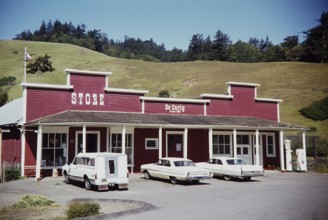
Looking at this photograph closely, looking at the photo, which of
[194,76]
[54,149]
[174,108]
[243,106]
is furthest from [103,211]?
[194,76]

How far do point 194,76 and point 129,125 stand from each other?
68.6 meters

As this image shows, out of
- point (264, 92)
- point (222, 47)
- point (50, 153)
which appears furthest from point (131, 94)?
point (222, 47)

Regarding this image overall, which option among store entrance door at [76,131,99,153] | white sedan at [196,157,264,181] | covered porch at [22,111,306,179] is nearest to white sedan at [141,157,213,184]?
white sedan at [196,157,264,181]

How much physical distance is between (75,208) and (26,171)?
13.7 metres

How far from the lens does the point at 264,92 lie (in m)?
69.9

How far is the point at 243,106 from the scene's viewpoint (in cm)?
3291

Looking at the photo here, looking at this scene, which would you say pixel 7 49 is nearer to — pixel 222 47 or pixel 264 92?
pixel 222 47

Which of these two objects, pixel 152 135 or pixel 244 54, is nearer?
pixel 152 135

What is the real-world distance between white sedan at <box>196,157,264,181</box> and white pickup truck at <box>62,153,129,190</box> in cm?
720

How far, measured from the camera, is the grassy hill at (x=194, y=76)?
214ft

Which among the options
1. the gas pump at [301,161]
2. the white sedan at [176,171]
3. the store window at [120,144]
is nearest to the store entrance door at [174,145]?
the store window at [120,144]

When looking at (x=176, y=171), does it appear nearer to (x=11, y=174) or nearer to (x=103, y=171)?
(x=103, y=171)

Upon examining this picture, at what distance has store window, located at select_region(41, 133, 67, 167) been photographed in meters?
24.9

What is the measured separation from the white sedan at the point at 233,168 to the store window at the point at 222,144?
5454 mm
